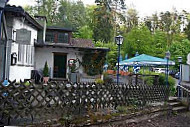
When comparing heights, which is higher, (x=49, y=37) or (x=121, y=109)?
(x=49, y=37)

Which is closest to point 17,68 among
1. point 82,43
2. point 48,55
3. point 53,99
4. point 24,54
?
point 24,54

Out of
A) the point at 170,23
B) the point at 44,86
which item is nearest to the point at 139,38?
the point at 170,23

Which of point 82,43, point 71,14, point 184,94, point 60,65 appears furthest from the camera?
point 71,14

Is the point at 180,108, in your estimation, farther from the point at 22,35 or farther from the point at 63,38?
the point at 63,38

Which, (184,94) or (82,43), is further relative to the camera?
(82,43)

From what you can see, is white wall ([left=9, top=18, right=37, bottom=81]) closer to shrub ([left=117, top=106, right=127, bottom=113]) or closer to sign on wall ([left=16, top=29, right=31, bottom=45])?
sign on wall ([left=16, top=29, right=31, bottom=45])

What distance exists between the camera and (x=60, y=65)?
1728cm

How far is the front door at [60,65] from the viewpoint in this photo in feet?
56.0

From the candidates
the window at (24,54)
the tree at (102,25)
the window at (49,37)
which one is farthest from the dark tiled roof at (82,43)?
the tree at (102,25)

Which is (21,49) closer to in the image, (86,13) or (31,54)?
(31,54)

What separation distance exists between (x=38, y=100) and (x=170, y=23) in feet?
133

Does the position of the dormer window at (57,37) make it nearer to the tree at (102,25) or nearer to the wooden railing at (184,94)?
the wooden railing at (184,94)

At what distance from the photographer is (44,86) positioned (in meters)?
5.18

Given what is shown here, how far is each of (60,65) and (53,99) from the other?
39.7 feet
